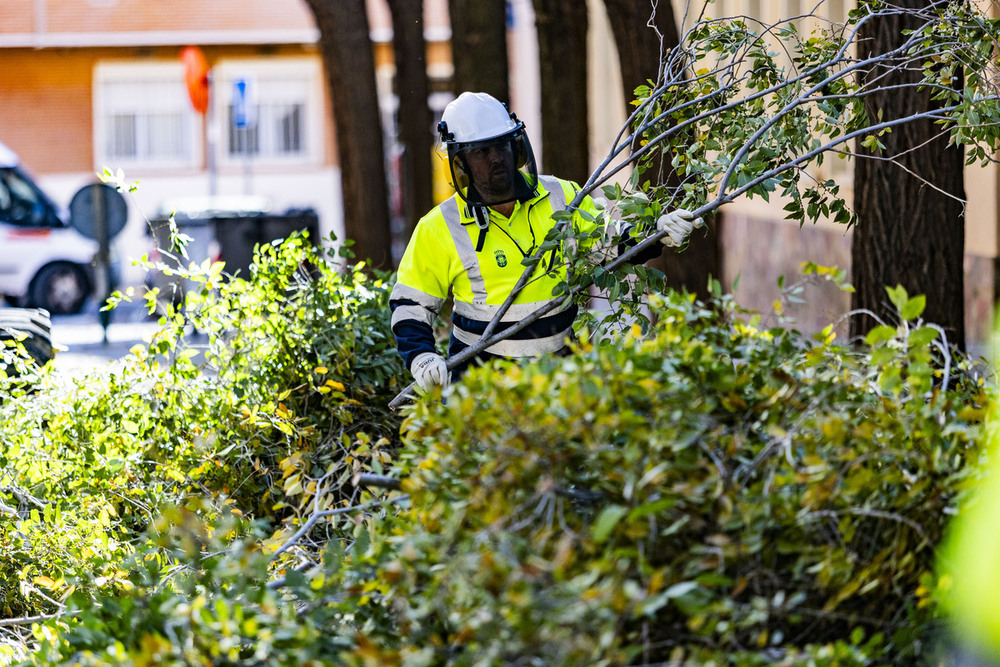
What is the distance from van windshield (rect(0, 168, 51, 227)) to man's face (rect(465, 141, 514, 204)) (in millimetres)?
13840

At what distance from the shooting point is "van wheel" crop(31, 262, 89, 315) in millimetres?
17219

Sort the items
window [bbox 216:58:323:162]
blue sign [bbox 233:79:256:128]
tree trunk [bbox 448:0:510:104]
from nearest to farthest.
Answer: tree trunk [bbox 448:0:510:104]
blue sign [bbox 233:79:256:128]
window [bbox 216:58:323:162]

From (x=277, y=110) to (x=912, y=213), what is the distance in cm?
2460

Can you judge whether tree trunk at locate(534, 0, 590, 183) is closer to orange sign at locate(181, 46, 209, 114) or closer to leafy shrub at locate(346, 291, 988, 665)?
leafy shrub at locate(346, 291, 988, 665)

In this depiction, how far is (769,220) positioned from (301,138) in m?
17.2

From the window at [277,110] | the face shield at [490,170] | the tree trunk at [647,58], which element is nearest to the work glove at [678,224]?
the face shield at [490,170]

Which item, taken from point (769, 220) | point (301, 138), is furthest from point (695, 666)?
point (301, 138)

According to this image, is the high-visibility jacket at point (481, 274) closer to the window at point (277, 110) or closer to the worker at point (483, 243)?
the worker at point (483, 243)

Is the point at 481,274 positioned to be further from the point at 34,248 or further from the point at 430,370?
the point at 34,248

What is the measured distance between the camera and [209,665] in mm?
2537

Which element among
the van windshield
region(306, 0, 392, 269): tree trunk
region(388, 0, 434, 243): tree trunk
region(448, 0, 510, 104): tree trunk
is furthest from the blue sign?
region(448, 0, 510, 104): tree trunk

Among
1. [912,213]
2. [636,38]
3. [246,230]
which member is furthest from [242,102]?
[912,213]

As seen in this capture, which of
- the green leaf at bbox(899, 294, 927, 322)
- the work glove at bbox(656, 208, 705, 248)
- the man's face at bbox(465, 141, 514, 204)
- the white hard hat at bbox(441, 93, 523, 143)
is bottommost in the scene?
the green leaf at bbox(899, 294, 927, 322)

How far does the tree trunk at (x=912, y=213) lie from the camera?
5.26m
